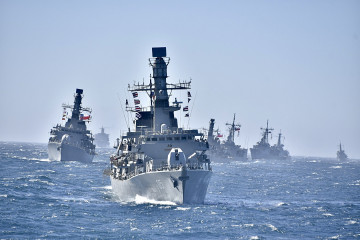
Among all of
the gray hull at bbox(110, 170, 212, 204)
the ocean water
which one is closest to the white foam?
Answer: the ocean water

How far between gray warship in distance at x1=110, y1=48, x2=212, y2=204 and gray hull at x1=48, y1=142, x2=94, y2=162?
225 ft

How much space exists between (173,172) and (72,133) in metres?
94.5

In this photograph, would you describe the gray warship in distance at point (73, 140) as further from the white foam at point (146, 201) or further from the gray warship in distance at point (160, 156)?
the white foam at point (146, 201)

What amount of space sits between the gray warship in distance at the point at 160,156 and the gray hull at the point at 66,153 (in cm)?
6850

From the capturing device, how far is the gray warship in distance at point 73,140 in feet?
421

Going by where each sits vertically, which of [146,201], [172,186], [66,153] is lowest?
[146,201]

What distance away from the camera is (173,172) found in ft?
145

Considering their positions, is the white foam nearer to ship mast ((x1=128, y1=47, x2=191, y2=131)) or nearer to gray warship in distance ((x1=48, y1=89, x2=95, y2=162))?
ship mast ((x1=128, y1=47, x2=191, y2=131))

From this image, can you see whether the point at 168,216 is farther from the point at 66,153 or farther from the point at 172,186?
the point at 66,153

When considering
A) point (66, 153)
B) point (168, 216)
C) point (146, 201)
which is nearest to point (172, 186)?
point (146, 201)

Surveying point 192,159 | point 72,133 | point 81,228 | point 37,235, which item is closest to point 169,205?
point 192,159

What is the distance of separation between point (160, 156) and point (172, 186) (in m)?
6.02

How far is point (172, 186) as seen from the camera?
45.1m

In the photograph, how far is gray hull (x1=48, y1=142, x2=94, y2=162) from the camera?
5017 inches
